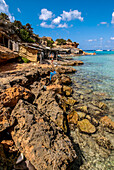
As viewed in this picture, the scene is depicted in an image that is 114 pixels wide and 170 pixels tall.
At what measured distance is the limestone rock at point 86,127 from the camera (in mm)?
5004

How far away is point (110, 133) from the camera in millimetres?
5086

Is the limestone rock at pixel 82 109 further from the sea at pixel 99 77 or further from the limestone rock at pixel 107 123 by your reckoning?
the sea at pixel 99 77

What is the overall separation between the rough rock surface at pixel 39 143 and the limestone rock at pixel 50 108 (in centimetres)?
111

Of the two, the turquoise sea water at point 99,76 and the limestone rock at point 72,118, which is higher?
the turquoise sea water at point 99,76

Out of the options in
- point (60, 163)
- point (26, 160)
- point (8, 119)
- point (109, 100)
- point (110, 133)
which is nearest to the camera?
point (60, 163)

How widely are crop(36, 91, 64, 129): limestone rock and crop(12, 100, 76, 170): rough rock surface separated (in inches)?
43.8

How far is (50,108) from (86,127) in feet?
7.48

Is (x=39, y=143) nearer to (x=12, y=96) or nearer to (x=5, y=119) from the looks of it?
(x=5, y=119)

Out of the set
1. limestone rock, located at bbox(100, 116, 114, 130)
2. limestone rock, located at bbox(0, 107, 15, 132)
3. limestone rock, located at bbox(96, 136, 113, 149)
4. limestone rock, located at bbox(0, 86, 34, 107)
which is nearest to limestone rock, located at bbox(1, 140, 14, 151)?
limestone rock, located at bbox(0, 107, 15, 132)

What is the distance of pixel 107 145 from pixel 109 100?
496 cm

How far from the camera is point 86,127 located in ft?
16.9

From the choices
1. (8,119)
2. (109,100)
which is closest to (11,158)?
(8,119)

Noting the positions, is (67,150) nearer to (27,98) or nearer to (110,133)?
(27,98)

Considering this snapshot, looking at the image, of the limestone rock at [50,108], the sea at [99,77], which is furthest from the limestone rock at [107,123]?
the limestone rock at [50,108]
